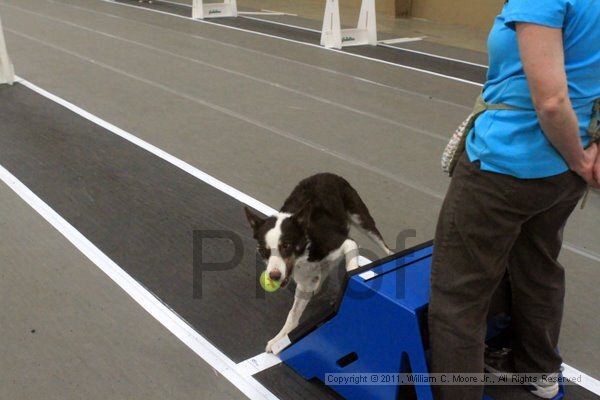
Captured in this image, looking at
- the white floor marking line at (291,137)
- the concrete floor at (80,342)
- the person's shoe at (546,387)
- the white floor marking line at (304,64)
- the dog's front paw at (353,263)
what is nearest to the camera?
the person's shoe at (546,387)

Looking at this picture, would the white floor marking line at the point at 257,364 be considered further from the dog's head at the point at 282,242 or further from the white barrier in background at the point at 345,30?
the white barrier in background at the point at 345,30

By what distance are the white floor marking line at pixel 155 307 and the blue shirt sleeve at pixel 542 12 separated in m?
1.70

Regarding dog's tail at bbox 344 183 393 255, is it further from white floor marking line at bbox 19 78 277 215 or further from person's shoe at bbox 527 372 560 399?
person's shoe at bbox 527 372 560 399

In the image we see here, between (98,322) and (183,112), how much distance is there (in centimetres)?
357

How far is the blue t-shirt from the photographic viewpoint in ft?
5.22

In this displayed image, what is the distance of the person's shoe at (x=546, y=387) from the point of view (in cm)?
231

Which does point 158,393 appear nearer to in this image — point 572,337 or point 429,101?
point 572,337

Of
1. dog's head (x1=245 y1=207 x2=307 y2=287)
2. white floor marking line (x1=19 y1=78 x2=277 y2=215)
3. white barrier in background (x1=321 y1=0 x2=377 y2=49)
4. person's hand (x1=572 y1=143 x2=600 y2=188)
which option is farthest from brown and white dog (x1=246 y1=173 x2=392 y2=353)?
white barrier in background (x1=321 y1=0 x2=377 y2=49)

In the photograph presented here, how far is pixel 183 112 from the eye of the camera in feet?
20.1

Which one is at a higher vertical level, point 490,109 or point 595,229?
point 490,109

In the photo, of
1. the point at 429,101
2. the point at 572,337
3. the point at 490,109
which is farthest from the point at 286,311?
the point at 429,101

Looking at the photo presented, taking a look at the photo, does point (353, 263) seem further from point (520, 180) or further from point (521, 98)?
point (521, 98)

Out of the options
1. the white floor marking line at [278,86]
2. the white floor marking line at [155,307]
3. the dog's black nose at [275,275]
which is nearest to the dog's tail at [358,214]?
the dog's black nose at [275,275]

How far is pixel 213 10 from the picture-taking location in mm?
11648
